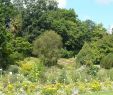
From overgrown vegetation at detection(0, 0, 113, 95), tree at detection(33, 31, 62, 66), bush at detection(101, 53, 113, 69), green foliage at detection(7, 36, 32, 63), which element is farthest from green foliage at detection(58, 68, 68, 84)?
green foliage at detection(7, 36, 32, 63)

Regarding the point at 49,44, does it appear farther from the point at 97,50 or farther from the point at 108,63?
the point at 108,63

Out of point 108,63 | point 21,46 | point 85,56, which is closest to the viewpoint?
point 108,63

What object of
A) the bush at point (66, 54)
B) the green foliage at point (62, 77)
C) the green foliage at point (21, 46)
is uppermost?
the green foliage at point (21, 46)

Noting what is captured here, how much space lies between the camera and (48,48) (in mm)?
50781

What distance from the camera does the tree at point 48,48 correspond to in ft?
165

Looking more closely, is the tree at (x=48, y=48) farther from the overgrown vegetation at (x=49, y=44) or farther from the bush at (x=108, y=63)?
the bush at (x=108, y=63)

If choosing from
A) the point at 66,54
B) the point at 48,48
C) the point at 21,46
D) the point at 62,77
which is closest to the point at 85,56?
the point at 48,48

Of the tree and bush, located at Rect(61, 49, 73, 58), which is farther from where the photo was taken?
bush, located at Rect(61, 49, 73, 58)

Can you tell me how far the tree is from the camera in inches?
1983

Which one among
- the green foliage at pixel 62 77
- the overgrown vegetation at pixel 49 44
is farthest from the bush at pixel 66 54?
the green foliage at pixel 62 77

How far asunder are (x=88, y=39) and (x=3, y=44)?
23907 mm

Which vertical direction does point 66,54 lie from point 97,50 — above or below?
below

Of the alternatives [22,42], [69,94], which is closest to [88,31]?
[22,42]

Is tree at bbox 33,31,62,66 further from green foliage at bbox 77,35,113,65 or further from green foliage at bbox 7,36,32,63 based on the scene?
green foliage at bbox 77,35,113,65
